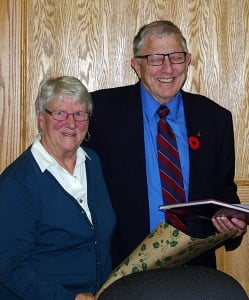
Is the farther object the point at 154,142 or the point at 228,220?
the point at 154,142

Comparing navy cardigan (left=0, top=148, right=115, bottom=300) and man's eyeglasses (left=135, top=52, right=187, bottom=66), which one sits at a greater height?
man's eyeglasses (left=135, top=52, right=187, bottom=66)

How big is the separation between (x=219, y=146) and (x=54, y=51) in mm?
952

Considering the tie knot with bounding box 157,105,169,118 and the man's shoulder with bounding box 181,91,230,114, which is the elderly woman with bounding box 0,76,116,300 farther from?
the man's shoulder with bounding box 181,91,230,114

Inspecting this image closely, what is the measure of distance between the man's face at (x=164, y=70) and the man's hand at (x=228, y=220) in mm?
626

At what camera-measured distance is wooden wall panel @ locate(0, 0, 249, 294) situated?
253 centimetres

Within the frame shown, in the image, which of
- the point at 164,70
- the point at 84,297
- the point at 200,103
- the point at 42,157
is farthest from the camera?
the point at 200,103

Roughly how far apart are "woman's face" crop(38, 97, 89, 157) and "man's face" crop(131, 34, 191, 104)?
43 centimetres

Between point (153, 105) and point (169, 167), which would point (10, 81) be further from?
point (169, 167)

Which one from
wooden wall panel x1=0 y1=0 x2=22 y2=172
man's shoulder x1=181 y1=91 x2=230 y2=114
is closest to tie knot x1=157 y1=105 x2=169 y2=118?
man's shoulder x1=181 y1=91 x2=230 y2=114

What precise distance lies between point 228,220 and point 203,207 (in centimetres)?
20

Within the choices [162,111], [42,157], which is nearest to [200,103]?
[162,111]

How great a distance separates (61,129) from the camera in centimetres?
185

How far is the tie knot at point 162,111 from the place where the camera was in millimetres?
2225

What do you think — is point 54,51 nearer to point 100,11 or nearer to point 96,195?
point 100,11
